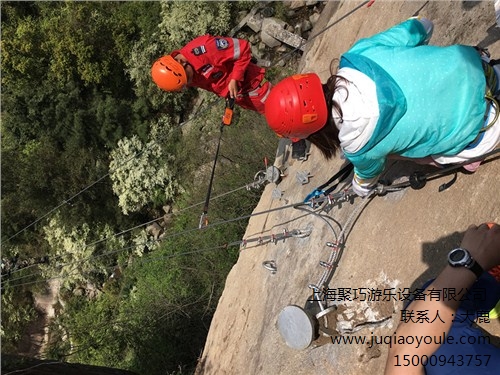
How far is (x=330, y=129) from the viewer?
188cm

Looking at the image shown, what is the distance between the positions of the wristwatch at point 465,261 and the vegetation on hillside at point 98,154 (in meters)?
5.93

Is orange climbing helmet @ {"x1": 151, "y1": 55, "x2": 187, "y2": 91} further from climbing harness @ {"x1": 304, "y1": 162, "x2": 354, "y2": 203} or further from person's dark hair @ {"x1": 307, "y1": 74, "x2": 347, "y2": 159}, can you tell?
person's dark hair @ {"x1": 307, "y1": 74, "x2": 347, "y2": 159}

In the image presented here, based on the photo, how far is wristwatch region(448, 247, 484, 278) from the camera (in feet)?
4.86

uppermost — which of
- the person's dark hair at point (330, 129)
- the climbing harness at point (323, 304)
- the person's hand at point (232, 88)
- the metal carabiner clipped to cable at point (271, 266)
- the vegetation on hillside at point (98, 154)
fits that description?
the person's dark hair at point (330, 129)

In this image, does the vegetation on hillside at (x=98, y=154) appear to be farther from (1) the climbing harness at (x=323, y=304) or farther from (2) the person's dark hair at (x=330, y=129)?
(2) the person's dark hair at (x=330, y=129)

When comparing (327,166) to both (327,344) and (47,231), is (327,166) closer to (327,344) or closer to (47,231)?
(327,344)

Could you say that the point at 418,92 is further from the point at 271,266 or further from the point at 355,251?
A: the point at 271,266

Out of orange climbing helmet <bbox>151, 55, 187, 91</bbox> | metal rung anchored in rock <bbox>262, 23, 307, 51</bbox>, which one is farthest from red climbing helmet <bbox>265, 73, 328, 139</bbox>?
metal rung anchored in rock <bbox>262, 23, 307, 51</bbox>

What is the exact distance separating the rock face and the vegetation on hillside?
11.0 feet

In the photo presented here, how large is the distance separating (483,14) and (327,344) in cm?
238

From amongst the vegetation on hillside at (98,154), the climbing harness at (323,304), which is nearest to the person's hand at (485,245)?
the climbing harness at (323,304)

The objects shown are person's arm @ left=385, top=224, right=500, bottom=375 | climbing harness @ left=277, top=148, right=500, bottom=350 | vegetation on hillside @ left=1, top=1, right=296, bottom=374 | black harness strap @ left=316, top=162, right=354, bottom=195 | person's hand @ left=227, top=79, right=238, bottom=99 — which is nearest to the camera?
person's arm @ left=385, top=224, right=500, bottom=375

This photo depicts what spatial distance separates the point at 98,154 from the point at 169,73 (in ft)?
20.0

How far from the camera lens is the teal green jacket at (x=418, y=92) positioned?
1819 millimetres
